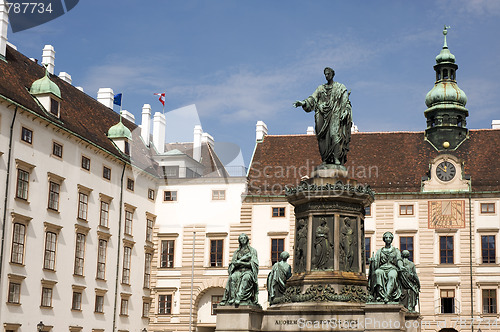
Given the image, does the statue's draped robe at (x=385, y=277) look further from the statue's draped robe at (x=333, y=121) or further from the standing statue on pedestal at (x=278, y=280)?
the statue's draped robe at (x=333, y=121)

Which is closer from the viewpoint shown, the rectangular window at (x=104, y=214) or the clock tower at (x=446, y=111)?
the rectangular window at (x=104, y=214)

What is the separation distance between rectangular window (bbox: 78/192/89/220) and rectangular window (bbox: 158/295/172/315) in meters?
12.0

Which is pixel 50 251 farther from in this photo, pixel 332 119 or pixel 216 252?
pixel 332 119

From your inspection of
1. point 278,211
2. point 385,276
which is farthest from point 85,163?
point 385,276

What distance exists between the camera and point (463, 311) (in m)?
52.6

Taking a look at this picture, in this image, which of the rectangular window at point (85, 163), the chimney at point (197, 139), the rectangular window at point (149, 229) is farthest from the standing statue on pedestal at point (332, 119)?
the chimney at point (197, 139)

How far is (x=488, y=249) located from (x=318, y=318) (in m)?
38.9

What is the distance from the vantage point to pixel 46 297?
140 feet

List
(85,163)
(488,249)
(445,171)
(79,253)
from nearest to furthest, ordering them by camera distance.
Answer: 1. (79,253)
2. (85,163)
3. (488,249)
4. (445,171)

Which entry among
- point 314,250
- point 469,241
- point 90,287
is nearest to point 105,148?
point 90,287

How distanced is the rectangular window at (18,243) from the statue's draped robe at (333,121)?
24.8m

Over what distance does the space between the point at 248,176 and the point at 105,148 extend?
11.7 metres

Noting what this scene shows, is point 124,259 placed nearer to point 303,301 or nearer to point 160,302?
point 160,302

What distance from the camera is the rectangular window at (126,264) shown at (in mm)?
Result: 51844
